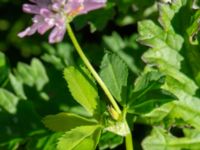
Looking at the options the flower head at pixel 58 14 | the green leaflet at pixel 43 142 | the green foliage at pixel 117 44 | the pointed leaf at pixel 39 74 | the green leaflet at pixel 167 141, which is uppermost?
the flower head at pixel 58 14

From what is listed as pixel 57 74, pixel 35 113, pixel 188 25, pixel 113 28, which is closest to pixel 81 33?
pixel 113 28

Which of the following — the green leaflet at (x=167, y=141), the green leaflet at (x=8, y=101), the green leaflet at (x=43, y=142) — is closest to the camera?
the green leaflet at (x=167, y=141)

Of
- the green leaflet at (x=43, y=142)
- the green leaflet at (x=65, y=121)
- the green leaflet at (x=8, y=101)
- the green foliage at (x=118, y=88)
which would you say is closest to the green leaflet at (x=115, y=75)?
the green foliage at (x=118, y=88)

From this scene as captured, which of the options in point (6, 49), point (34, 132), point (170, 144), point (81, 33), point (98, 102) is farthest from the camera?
point (6, 49)

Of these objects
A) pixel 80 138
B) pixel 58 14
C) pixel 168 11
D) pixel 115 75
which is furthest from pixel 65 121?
pixel 168 11

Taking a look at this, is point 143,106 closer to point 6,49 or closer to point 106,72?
point 106,72

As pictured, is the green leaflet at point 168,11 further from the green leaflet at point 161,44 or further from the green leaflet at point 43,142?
A: the green leaflet at point 43,142
